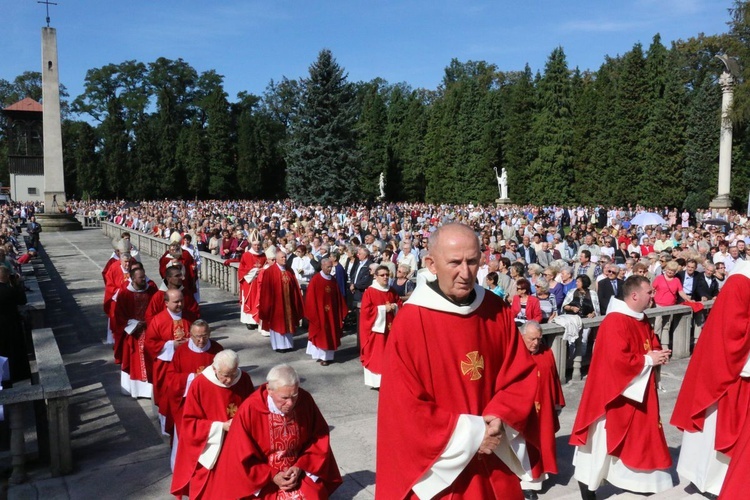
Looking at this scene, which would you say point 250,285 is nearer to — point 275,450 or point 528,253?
point 528,253

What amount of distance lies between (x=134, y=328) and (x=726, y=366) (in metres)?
7.00

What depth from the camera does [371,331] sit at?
31.0 feet

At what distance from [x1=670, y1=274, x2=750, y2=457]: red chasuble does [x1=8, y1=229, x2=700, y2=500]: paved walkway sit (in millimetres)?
1240

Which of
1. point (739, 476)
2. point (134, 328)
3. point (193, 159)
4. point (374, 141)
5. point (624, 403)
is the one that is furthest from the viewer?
point (193, 159)

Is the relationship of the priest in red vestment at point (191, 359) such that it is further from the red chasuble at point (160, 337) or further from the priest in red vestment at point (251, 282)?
the priest in red vestment at point (251, 282)

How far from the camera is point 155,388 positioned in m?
7.32

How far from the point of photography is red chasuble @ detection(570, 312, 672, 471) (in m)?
5.55

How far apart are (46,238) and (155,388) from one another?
32.9 metres

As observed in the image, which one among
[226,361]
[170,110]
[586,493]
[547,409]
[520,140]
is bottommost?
[586,493]

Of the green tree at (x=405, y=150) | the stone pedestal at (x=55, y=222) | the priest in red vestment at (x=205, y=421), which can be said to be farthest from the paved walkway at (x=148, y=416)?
the green tree at (x=405, y=150)

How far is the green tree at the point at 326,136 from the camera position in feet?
145

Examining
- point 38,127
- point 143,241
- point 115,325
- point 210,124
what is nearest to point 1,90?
point 38,127

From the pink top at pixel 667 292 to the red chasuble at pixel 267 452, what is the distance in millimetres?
8009

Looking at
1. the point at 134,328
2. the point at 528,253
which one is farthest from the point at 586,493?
the point at 528,253
